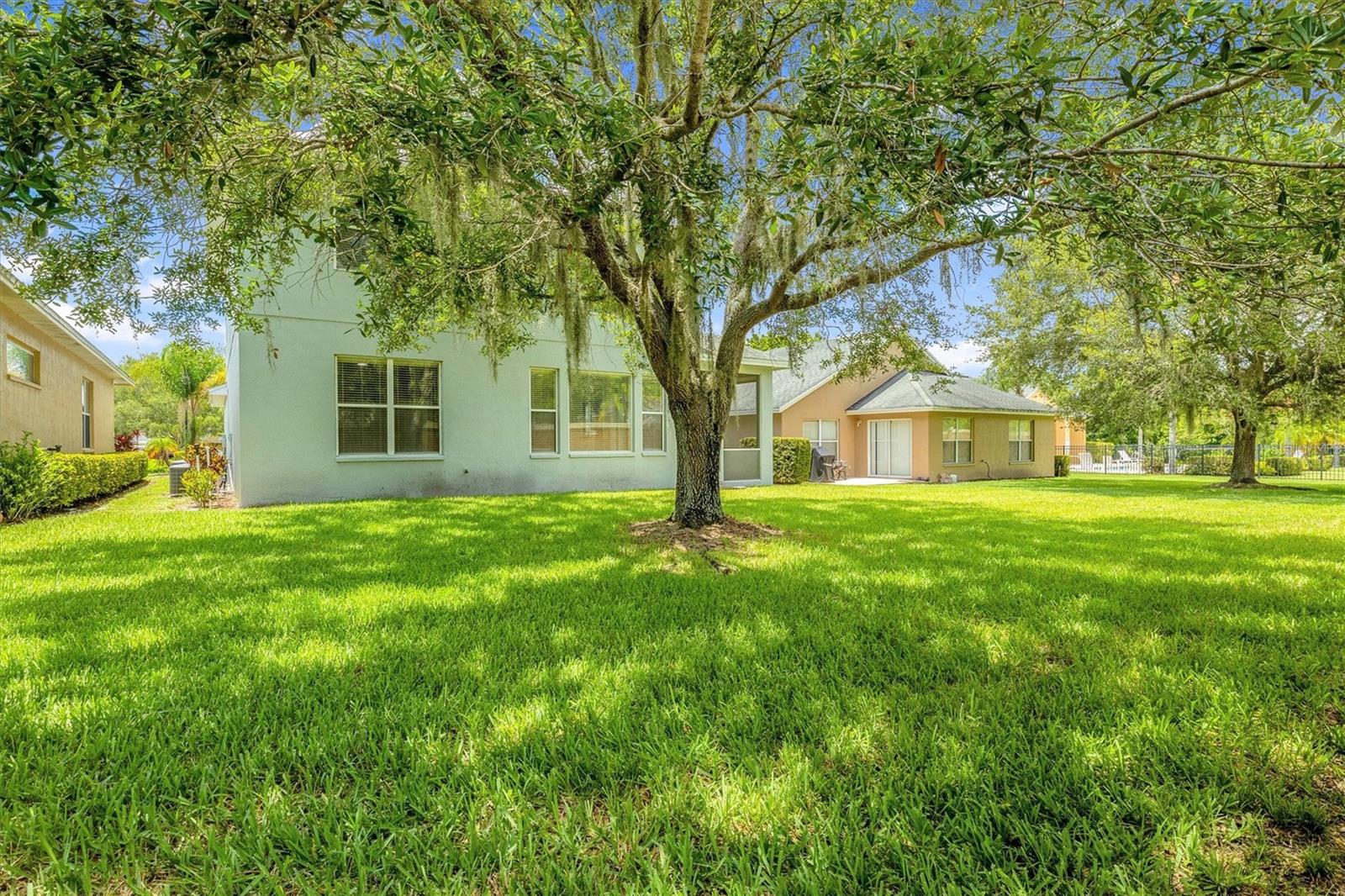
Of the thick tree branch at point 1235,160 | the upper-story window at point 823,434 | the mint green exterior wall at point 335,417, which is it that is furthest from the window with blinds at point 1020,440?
the thick tree branch at point 1235,160

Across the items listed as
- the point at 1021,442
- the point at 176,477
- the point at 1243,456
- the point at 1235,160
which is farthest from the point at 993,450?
the point at 176,477

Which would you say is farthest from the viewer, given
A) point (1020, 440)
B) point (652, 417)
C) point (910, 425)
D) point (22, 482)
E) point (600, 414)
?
point (1020, 440)

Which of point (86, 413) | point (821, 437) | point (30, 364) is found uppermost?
point (30, 364)

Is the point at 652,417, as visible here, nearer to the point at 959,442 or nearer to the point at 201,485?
the point at 201,485

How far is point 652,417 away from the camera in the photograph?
13164mm

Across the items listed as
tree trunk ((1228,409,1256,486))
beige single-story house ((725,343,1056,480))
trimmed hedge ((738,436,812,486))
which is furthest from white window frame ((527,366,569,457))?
tree trunk ((1228,409,1256,486))

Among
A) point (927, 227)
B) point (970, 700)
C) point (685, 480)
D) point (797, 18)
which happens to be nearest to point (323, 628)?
point (970, 700)

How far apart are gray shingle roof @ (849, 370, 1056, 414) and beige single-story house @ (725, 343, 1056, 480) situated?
35mm

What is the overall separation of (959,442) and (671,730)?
63.7ft

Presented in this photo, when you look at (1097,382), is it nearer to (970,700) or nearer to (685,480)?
(685,480)

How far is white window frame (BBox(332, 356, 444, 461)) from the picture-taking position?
32.8 feet

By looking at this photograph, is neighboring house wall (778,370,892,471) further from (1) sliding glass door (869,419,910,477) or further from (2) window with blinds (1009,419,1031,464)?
(2) window with blinds (1009,419,1031,464)

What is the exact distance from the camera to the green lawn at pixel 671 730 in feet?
5.32

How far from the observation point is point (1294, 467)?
23562 mm
